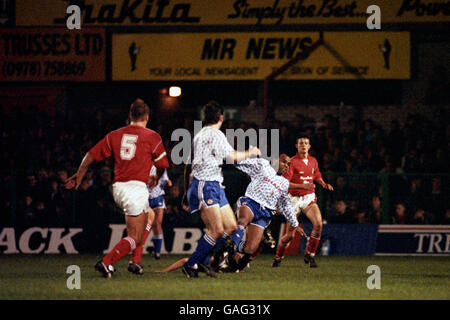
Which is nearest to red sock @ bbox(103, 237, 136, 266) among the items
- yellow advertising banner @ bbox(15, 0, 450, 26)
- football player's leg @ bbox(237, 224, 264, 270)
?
football player's leg @ bbox(237, 224, 264, 270)

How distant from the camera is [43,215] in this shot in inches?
708

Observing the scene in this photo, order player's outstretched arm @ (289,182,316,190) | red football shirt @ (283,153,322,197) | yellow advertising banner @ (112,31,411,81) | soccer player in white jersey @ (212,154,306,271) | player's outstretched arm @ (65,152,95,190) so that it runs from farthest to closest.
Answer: yellow advertising banner @ (112,31,411,81), red football shirt @ (283,153,322,197), player's outstretched arm @ (289,182,316,190), soccer player in white jersey @ (212,154,306,271), player's outstretched arm @ (65,152,95,190)

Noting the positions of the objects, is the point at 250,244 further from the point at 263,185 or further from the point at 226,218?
the point at 226,218

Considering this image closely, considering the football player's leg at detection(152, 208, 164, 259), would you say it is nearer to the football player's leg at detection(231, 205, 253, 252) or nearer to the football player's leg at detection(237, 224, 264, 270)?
the football player's leg at detection(231, 205, 253, 252)

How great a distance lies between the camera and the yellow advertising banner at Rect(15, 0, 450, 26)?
73.4 feet

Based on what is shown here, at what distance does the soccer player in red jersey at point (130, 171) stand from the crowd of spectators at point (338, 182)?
7496 millimetres

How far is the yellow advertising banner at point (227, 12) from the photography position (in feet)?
73.4

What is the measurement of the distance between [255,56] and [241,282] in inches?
521

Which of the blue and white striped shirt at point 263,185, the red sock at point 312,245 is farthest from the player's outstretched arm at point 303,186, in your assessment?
the red sock at point 312,245

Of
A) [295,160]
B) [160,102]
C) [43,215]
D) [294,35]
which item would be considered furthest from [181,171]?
[160,102]

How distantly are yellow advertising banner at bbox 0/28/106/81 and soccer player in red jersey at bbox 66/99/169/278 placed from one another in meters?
13.2

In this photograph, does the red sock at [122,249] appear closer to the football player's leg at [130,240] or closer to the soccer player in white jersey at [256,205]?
the football player's leg at [130,240]

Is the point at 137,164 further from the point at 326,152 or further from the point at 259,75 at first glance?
the point at 259,75

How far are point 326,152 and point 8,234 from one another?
7.44 m
